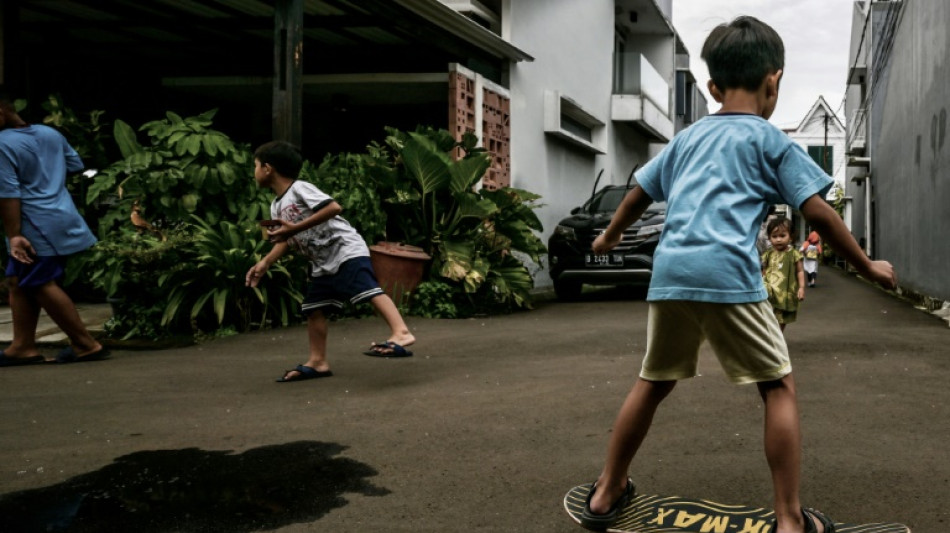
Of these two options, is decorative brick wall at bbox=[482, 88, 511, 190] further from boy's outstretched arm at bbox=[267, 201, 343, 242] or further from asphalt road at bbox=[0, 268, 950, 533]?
boy's outstretched arm at bbox=[267, 201, 343, 242]

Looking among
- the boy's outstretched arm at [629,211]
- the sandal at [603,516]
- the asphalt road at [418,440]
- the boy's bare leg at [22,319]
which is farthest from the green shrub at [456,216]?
the sandal at [603,516]

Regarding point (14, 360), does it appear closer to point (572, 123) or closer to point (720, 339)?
point (720, 339)

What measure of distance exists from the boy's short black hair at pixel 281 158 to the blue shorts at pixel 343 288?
0.67m

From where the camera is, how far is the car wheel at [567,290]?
13.2m

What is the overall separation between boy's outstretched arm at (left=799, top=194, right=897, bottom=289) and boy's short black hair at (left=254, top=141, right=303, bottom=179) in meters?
3.71

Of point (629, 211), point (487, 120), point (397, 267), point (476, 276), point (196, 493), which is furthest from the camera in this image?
point (487, 120)

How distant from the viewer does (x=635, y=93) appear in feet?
70.9

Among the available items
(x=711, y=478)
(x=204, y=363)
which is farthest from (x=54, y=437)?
(x=711, y=478)

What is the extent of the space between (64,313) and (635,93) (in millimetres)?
17056

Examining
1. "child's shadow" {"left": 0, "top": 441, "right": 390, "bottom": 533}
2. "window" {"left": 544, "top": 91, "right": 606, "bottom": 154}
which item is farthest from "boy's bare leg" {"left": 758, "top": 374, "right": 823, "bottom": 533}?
"window" {"left": 544, "top": 91, "right": 606, "bottom": 154}

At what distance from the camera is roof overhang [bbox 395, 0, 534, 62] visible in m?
10.7

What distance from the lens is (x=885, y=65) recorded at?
67.4 ft

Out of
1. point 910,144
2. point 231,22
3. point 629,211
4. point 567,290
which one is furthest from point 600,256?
point 629,211

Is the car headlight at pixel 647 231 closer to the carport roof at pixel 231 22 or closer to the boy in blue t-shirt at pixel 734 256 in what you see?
the carport roof at pixel 231 22
